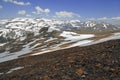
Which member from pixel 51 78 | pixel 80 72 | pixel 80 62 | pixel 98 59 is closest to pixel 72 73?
pixel 80 72

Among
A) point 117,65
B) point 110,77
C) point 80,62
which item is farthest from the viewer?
point 80,62

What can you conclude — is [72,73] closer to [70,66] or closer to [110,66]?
[70,66]

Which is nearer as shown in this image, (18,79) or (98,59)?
(18,79)

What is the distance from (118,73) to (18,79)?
753 centimetres

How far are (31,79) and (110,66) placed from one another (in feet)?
19.1

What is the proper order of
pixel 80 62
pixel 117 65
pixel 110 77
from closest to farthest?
1. pixel 110 77
2. pixel 117 65
3. pixel 80 62

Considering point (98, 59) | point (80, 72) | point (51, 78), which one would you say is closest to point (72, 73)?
point (80, 72)

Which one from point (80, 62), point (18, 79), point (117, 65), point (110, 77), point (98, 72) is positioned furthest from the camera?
point (80, 62)

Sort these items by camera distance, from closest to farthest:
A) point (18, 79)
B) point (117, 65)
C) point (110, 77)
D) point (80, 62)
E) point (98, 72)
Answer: point (110, 77) → point (98, 72) → point (117, 65) → point (18, 79) → point (80, 62)

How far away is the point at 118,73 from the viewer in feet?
40.1

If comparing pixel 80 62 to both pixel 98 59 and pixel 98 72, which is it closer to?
pixel 98 59

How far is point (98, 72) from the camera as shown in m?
12.9

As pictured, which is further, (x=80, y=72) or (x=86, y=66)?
(x=86, y=66)

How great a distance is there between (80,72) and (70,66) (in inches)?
73.5
